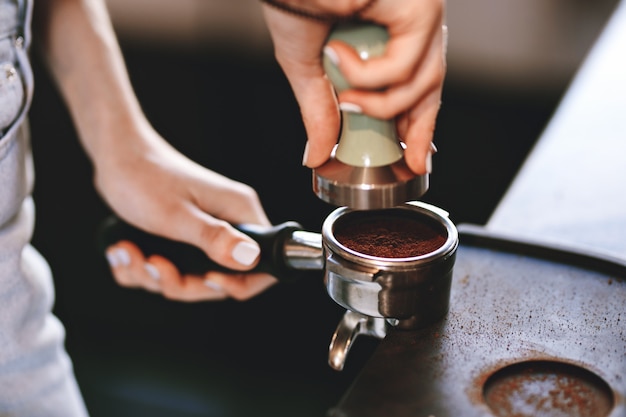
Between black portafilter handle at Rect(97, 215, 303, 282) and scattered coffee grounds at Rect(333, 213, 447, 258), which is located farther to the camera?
black portafilter handle at Rect(97, 215, 303, 282)

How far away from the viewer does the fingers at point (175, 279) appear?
124cm

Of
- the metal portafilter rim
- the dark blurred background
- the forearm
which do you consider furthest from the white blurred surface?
the dark blurred background

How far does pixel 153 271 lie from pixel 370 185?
0.58 m

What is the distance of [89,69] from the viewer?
134 cm

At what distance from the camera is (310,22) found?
734 millimetres

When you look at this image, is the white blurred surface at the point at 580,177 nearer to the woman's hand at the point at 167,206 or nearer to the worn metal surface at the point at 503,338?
the worn metal surface at the point at 503,338

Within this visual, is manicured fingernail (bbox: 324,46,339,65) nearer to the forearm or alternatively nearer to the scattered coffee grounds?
the scattered coffee grounds

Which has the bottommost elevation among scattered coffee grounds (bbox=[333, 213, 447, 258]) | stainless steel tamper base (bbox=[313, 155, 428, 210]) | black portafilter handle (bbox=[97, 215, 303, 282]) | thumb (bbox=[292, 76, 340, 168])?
black portafilter handle (bbox=[97, 215, 303, 282])

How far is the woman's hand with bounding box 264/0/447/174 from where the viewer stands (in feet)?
2.34

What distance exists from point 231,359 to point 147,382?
1.14 ft

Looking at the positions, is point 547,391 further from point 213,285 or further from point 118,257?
point 118,257

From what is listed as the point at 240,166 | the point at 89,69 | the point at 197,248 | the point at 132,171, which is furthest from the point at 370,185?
the point at 240,166

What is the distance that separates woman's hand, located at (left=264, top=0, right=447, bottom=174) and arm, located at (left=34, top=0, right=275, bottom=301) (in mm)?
433

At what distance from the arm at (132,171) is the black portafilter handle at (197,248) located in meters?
0.01
